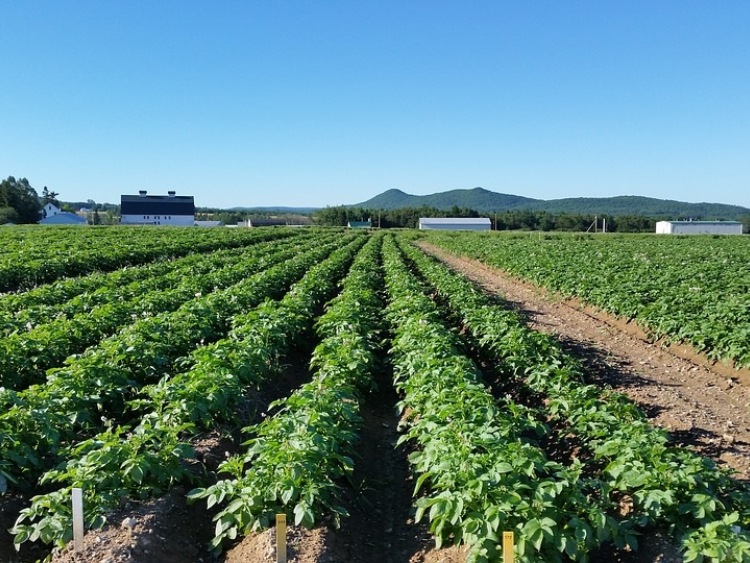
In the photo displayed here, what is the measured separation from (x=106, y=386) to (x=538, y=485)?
4.57m

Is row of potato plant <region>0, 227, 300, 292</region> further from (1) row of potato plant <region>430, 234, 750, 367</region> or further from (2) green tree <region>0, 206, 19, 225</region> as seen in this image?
(2) green tree <region>0, 206, 19, 225</region>

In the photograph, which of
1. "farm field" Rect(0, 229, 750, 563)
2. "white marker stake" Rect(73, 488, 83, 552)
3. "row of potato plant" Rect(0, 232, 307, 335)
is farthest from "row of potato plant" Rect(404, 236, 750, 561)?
A: "row of potato plant" Rect(0, 232, 307, 335)

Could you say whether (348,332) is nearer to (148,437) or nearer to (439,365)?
(439,365)

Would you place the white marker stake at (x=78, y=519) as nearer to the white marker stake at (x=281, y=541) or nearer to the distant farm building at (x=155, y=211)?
the white marker stake at (x=281, y=541)

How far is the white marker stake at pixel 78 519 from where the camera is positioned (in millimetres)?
3649

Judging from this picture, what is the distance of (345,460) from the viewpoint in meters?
4.60

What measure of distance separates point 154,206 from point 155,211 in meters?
1.30

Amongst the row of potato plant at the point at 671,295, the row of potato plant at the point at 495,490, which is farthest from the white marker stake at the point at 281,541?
the row of potato plant at the point at 671,295

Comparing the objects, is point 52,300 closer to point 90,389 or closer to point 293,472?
point 90,389

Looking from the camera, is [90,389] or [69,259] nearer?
[90,389]

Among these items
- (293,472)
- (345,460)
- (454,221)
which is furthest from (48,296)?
(454,221)

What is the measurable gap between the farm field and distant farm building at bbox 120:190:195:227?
3410 inches

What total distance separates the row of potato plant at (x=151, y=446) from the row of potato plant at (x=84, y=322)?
6.10ft

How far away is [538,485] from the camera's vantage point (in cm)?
389
